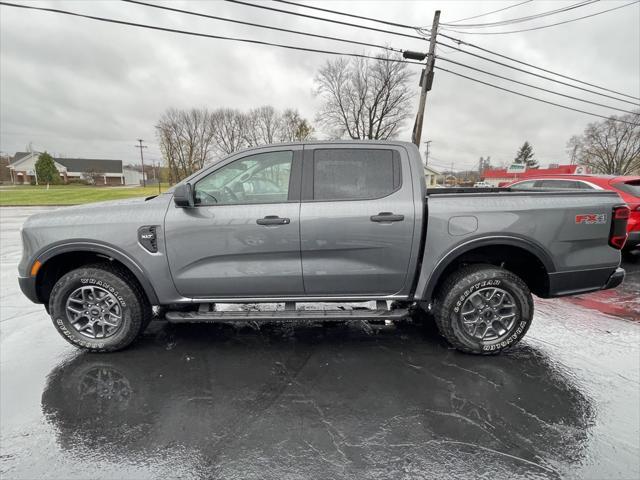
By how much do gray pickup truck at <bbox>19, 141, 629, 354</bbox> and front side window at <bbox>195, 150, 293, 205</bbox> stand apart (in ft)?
0.03

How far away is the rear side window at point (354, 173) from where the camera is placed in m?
2.91

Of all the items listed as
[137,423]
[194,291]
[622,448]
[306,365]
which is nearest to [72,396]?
[137,423]

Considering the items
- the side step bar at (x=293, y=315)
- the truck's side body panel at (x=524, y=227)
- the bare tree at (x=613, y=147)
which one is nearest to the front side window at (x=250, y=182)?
the side step bar at (x=293, y=315)

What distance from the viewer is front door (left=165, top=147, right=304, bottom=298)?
281cm

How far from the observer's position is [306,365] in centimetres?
288

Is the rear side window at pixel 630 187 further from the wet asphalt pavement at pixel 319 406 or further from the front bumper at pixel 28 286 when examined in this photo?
the front bumper at pixel 28 286

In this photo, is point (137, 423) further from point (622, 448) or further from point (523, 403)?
point (622, 448)

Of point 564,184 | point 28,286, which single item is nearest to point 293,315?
point 28,286

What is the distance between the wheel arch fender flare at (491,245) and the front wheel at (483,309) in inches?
8.6

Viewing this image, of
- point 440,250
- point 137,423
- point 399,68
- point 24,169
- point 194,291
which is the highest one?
point 399,68

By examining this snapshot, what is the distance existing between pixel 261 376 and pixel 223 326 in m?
1.14

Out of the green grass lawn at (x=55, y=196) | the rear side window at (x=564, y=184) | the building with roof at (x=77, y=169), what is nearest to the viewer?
the rear side window at (x=564, y=184)

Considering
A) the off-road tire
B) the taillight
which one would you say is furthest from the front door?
the taillight

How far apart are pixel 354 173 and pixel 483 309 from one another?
1750mm
